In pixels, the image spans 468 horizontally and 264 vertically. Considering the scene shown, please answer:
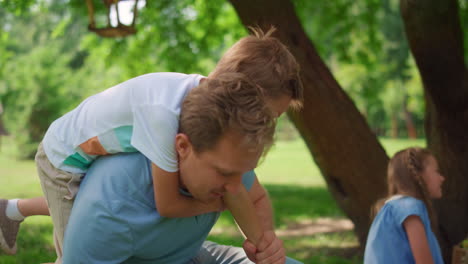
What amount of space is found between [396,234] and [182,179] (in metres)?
2.25

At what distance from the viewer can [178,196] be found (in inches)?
82.9

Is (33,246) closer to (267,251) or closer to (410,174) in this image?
(267,251)

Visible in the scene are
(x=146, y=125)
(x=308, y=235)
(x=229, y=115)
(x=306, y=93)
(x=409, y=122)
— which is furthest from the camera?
(x=409, y=122)

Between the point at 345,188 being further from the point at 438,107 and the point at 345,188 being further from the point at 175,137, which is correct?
the point at 175,137

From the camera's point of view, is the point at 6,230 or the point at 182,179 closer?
the point at 182,179

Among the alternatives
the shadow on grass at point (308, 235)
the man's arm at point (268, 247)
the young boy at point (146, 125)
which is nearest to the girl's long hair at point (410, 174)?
the shadow on grass at point (308, 235)

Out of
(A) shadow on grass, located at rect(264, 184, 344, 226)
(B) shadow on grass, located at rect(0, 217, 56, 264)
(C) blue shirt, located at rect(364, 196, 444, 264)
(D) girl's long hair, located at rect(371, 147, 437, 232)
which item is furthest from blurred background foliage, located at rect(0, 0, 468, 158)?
(B) shadow on grass, located at rect(0, 217, 56, 264)

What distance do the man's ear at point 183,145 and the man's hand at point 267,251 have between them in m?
0.54

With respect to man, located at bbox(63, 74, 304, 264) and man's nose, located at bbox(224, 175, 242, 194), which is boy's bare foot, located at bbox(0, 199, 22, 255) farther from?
man's nose, located at bbox(224, 175, 242, 194)

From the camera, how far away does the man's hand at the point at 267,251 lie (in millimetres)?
2238

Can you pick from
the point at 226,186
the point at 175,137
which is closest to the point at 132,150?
the point at 175,137

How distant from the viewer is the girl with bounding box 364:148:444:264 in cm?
373

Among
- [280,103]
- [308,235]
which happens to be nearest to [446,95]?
[308,235]

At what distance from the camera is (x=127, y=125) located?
225 cm
